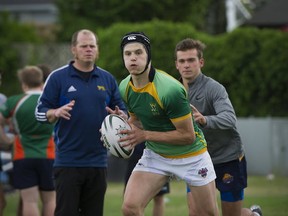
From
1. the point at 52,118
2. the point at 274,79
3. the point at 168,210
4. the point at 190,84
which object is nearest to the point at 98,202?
the point at 52,118

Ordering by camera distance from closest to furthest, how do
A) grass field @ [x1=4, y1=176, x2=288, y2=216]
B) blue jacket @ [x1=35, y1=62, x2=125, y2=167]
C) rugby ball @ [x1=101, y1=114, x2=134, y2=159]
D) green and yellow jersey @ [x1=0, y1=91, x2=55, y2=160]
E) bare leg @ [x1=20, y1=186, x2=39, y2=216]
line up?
1. rugby ball @ [x1=101, y1=114, x2=134, y2=159]
2. blue jacket @ [x1=35, y1=62, x2=125, y2=167]
3. bare leg @ [x1=20, y1=186, x2=39, y2=216]
4. green and yellow jersey @ [x1=0, y1=91, x2=55, y2=160]
5. grass field @ [x1=4, y1=176, x2=288, y2=216]

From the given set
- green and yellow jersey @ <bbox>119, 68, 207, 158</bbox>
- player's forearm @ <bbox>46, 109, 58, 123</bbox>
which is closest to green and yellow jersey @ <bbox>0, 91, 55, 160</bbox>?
player's forearm @ <bbox>46, 109, 58, 123</bbox>

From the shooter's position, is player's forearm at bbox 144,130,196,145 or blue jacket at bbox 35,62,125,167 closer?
player's forearm at bbox 144,130,196,145

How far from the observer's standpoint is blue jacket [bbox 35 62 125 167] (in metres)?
8.65

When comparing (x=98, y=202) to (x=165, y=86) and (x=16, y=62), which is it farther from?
(x=16, y=62)

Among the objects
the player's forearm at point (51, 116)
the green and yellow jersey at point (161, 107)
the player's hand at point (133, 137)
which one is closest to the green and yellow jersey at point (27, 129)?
the player's forearm at point (51, 116)

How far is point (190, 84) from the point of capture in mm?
8750

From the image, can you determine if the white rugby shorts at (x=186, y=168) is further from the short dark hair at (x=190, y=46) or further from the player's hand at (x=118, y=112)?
the short dark hair at (x=190, y=46)

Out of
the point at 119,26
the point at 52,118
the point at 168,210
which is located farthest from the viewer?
the point at 119,26

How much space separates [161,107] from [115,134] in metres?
0.53

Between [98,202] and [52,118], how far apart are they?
43.3 inches

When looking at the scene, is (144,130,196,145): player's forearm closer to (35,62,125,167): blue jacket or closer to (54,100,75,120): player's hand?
(54,100,75,120): player's hand

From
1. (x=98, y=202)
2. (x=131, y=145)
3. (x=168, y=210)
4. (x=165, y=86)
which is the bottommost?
(x=168, y=210)

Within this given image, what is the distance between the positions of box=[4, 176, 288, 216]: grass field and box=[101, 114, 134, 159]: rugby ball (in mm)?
5005
